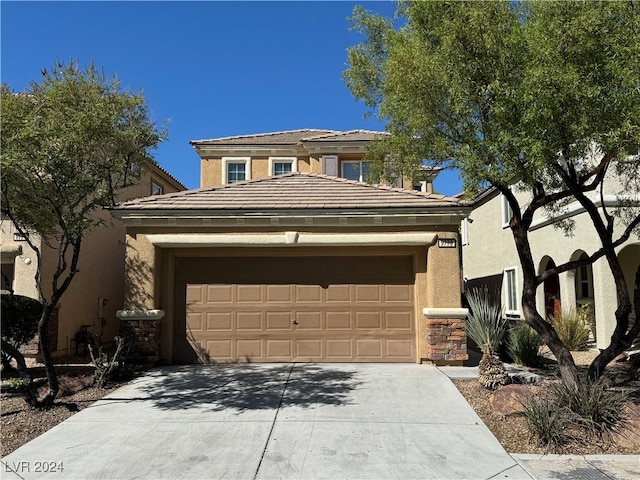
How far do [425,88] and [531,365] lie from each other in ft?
21.9

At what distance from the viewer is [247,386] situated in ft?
30.0

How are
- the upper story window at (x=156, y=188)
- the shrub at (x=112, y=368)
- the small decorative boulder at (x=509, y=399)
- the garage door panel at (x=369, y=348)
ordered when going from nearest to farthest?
the small decorative boulder at (x=509, y=399)
the shrub at (x=112, y=368)
the garage door panel at (x=369, y=348)
the upper story window at (x=156, y=188)

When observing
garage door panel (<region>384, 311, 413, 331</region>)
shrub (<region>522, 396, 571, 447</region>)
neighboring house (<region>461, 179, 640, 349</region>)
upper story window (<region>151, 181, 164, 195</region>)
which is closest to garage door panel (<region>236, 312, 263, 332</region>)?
garage door panel (<region>384, 311, 413, 331</region>)

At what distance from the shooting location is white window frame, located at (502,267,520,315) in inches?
708

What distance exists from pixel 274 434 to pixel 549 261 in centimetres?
1305

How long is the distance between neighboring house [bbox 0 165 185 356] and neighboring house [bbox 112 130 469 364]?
1498mm

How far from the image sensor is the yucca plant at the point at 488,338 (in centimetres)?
859

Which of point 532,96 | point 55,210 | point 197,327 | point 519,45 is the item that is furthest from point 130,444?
point 519,45

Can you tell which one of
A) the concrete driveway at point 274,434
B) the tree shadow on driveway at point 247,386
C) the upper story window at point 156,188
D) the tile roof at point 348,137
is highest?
the tile roof at point 348,137

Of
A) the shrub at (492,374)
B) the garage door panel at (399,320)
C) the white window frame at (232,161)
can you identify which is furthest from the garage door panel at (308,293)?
the white window frame at (232,161)

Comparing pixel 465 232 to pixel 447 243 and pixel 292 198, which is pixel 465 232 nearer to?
pixel 447 243

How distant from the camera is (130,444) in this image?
6.37 meters

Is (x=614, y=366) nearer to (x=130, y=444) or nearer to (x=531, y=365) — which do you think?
(x=531, y=365)

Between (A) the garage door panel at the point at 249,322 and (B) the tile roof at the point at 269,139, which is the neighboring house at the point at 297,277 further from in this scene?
(B) the tile roof at the point at 269,139
